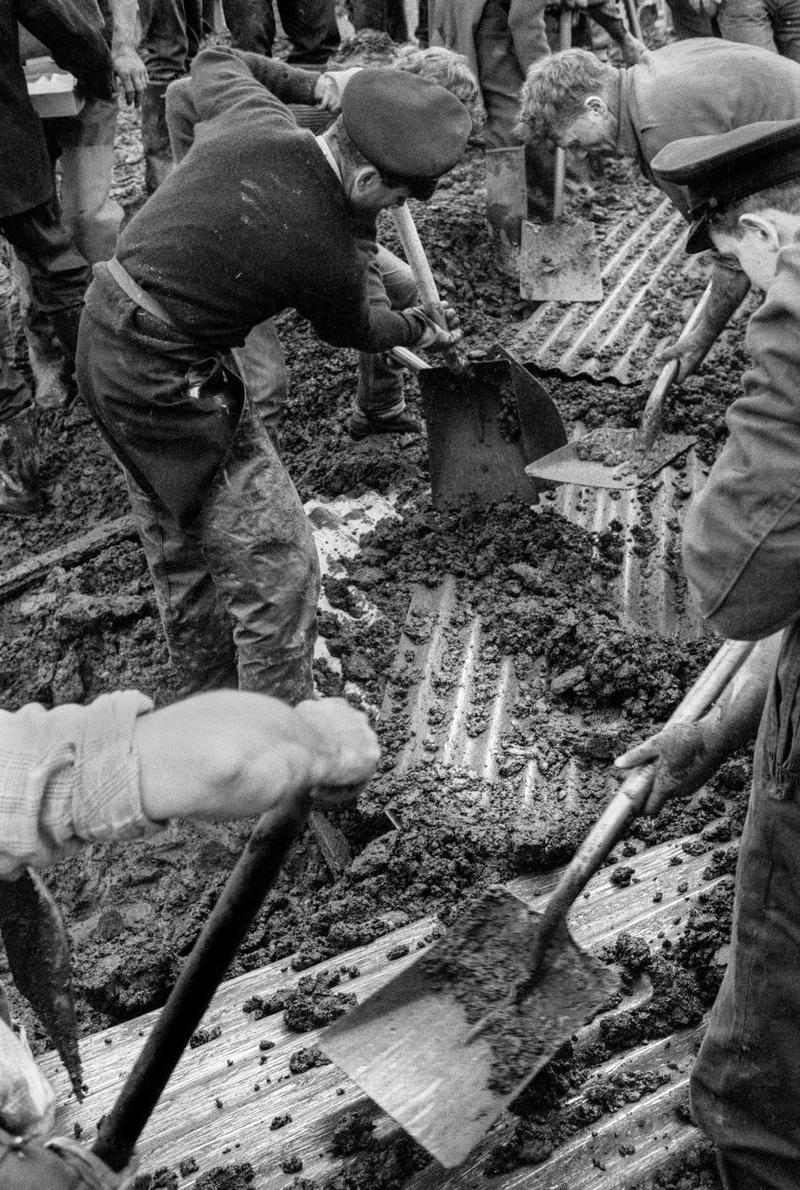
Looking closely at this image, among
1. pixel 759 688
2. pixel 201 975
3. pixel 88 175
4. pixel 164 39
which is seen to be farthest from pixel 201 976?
pixel 164 39

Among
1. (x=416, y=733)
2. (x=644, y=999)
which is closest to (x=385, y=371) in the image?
(x=416, y=733)

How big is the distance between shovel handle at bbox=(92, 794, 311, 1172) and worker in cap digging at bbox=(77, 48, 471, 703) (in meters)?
1.76

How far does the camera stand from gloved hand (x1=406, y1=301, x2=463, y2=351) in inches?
172

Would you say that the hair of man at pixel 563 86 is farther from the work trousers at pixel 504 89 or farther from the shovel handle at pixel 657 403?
the work trousers at pixel 504 89

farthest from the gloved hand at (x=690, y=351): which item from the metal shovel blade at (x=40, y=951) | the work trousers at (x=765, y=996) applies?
the metal shovel blade at (x=40, y=951)

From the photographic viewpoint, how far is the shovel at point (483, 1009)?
7.82ft

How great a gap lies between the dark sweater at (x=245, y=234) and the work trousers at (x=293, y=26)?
5.15 m

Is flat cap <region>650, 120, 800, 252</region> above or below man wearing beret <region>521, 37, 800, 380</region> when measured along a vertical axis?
above

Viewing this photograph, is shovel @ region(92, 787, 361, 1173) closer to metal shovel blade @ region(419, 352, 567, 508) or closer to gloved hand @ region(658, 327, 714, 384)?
metal shovel blade @ region(419, 352, 567, 508)

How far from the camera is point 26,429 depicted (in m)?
5.38

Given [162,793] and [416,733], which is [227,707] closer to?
[162,793]

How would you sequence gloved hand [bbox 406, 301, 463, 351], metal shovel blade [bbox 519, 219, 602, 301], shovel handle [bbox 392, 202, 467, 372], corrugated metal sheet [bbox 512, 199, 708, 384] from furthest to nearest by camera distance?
metal shovel blade [bbox 519, 219, 602, 301] < corrugated metal sheet [bbox 512, 199, 708, 384] < shovel handle [bbox 392, 202, 467, 372] < gloved hand [bbox 406, 301, 463, 351]

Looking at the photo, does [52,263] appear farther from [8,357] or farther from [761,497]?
[761,497]

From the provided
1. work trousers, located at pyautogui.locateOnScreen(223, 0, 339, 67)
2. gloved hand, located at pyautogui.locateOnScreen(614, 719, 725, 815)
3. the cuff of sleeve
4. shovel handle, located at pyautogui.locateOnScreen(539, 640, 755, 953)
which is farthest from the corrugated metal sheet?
the cuff of sleeve
